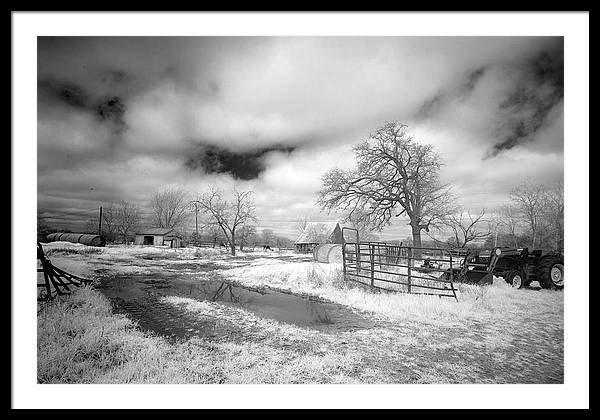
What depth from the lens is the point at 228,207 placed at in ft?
19.8

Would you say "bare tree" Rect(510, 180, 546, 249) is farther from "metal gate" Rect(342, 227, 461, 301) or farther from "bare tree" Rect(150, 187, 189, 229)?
"bare tree" Rect(150, 187, 189, 229)

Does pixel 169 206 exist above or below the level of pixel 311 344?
above

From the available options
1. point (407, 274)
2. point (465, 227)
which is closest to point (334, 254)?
point (407, 274)

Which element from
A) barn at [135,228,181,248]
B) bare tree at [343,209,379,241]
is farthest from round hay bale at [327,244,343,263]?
barn at [135,228,181,248]

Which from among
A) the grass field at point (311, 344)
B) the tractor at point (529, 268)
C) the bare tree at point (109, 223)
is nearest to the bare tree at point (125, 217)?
the bare tree at point (109, 223)

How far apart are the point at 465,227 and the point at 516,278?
4.45ft

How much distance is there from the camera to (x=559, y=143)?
331 cm

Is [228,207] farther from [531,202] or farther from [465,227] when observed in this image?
[531,202]

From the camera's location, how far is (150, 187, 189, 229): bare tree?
15.9 feet

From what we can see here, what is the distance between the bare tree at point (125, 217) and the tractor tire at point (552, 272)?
7.47 metres

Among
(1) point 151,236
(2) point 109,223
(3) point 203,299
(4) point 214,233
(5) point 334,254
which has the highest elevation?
(2) point 109,223
